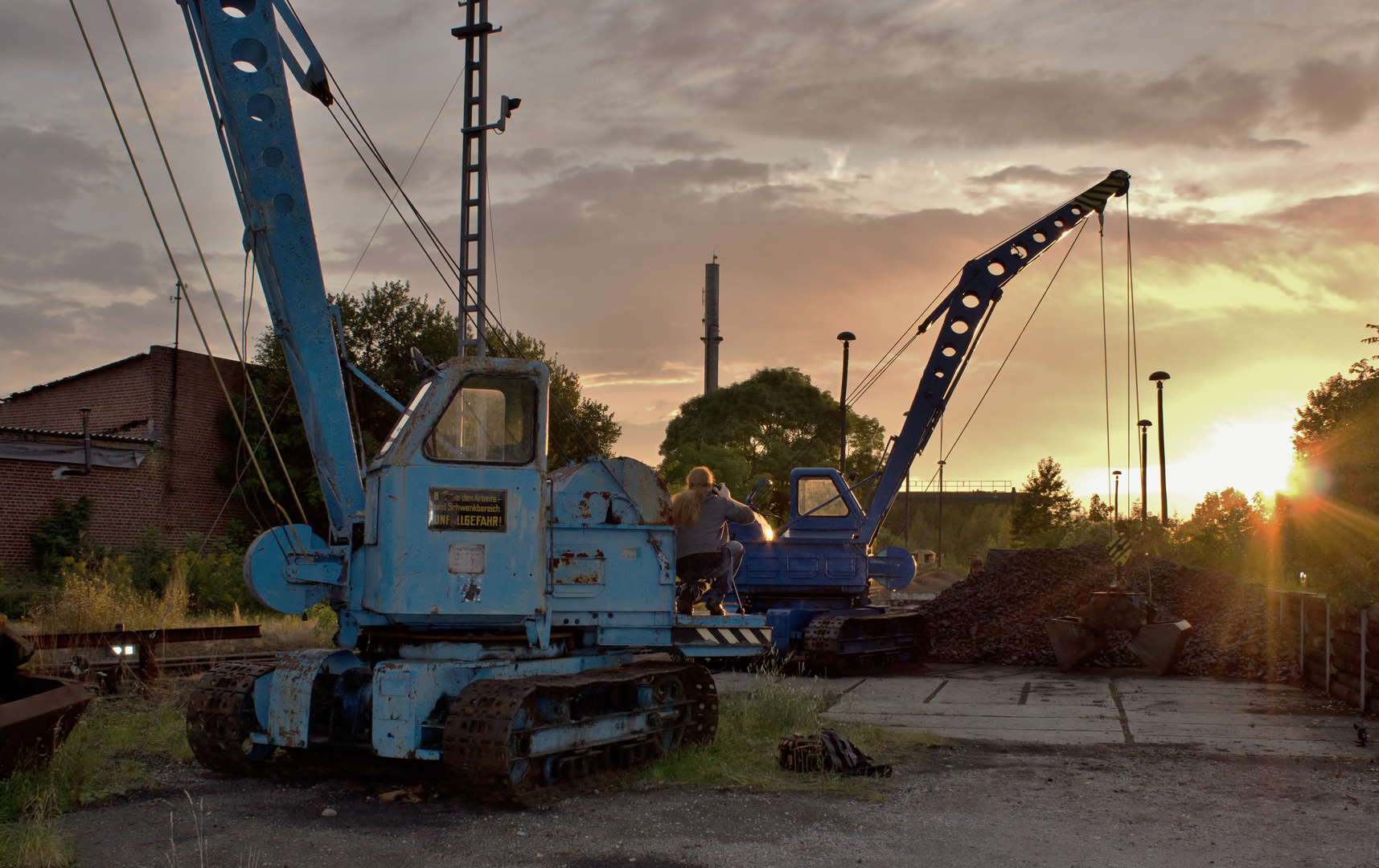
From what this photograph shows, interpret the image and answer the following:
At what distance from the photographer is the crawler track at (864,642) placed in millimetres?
14570

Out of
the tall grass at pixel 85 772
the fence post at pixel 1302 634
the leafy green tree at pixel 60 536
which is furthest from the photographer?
the leafy green tree at pixel 60 536

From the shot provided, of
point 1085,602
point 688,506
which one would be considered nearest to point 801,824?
point 688,506

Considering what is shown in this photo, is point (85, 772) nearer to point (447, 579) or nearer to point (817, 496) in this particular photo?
point (447, 579)

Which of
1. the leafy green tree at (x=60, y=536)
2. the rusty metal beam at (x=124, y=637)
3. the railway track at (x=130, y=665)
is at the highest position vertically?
the leafy green tree at (x=60, y=536)

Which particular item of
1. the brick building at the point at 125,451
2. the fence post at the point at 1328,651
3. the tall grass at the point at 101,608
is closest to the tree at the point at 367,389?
the brick building at the point at 125,451

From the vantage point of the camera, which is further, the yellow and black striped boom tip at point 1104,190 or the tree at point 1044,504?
the tree at point 1044,504

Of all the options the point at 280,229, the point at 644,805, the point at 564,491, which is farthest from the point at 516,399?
the point at 644,805

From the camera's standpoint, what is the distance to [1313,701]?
11602 mm

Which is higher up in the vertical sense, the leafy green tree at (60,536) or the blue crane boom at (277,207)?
the blue crane boom at (277,207)

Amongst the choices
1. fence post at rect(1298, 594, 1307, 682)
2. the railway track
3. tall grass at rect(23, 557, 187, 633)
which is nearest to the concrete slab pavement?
fence post at rect(1298, 594, 1307, 682)

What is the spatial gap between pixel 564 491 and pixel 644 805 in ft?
6.99

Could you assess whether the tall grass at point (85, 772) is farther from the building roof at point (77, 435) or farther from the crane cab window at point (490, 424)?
the building roof at point (77, 435)

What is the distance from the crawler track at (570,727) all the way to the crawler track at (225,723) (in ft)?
5.62

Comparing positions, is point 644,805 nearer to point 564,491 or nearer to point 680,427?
point 564,491
